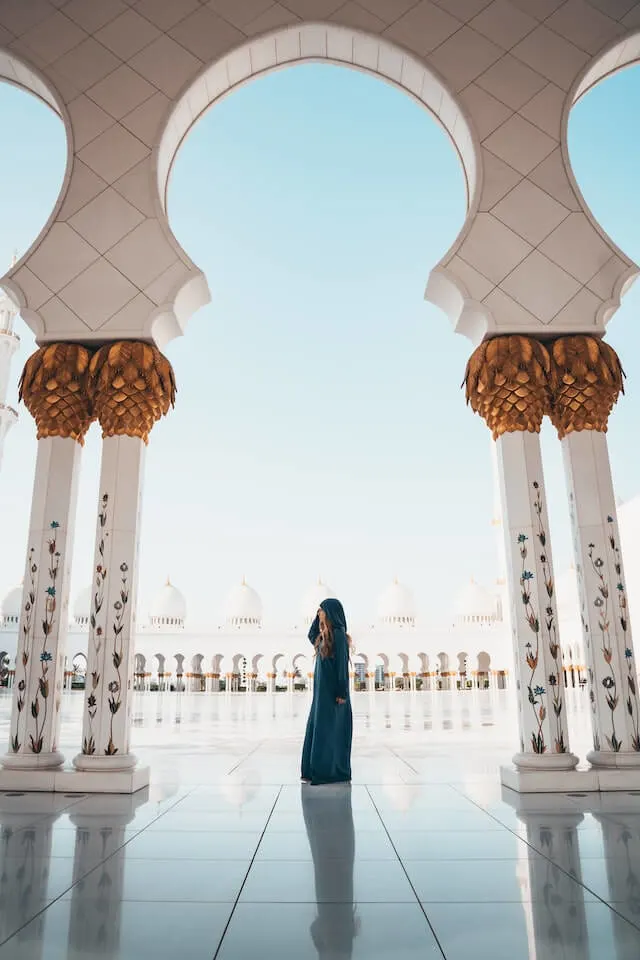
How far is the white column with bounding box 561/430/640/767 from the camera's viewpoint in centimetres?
363

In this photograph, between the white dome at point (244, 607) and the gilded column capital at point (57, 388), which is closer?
the gilded column capital at point (57, 388)

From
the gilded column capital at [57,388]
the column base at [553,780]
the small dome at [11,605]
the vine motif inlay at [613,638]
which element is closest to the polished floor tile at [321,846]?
the column base at [553,780]

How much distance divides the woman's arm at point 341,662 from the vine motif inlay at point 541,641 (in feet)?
3.80

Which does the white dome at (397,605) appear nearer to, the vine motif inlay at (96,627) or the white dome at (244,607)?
the white dome at (244,607)

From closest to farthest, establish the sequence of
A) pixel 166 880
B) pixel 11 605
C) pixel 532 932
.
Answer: pixel 532 932, pixel 166 880, pixel 11 605

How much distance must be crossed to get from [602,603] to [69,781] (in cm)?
300

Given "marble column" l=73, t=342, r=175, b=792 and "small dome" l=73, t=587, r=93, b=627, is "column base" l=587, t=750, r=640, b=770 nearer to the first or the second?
"marble column" l=73, t=342, r=175, b=792

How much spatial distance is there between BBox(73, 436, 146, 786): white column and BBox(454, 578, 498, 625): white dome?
23.2 meters

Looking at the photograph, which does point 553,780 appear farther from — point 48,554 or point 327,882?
point 48,554

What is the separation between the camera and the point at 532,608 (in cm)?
374

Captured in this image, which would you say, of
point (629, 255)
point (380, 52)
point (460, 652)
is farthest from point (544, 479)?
point (460, 652)

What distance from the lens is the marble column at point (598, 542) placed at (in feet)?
12.0

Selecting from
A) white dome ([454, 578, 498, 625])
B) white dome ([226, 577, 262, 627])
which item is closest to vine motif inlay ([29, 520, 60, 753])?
white dome ([226, 577, 262, 627])

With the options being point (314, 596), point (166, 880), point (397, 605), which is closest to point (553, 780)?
point (166, 880)
